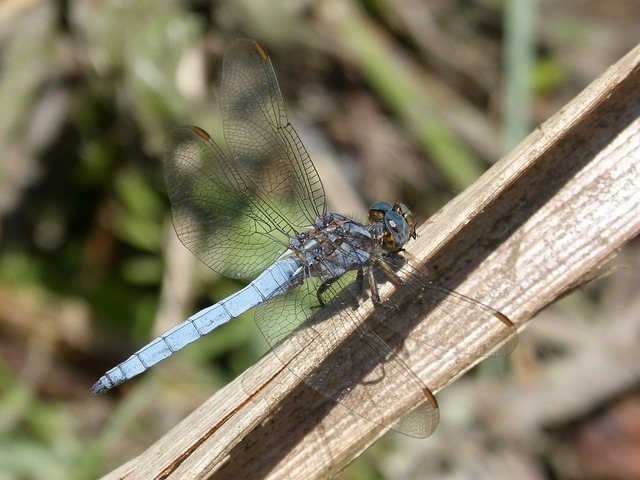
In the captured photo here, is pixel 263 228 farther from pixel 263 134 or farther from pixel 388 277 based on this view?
pixel 388 277

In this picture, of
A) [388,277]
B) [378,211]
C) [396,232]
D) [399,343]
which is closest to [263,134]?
[378,211]

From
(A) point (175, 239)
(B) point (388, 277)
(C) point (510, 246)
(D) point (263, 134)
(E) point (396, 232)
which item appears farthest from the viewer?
(A) point (175, 239)

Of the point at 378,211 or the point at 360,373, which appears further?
the point at 378,211

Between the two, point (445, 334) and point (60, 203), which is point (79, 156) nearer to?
point (60, 203)

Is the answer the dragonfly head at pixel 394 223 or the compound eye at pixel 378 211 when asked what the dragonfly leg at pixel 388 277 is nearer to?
the dragonfly head at pixel 394 223

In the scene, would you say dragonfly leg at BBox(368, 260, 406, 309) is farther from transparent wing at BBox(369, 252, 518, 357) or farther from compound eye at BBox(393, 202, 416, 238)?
compound eye at BBox(393, 202, 416, 238)

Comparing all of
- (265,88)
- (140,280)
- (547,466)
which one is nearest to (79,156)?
(140,280)
